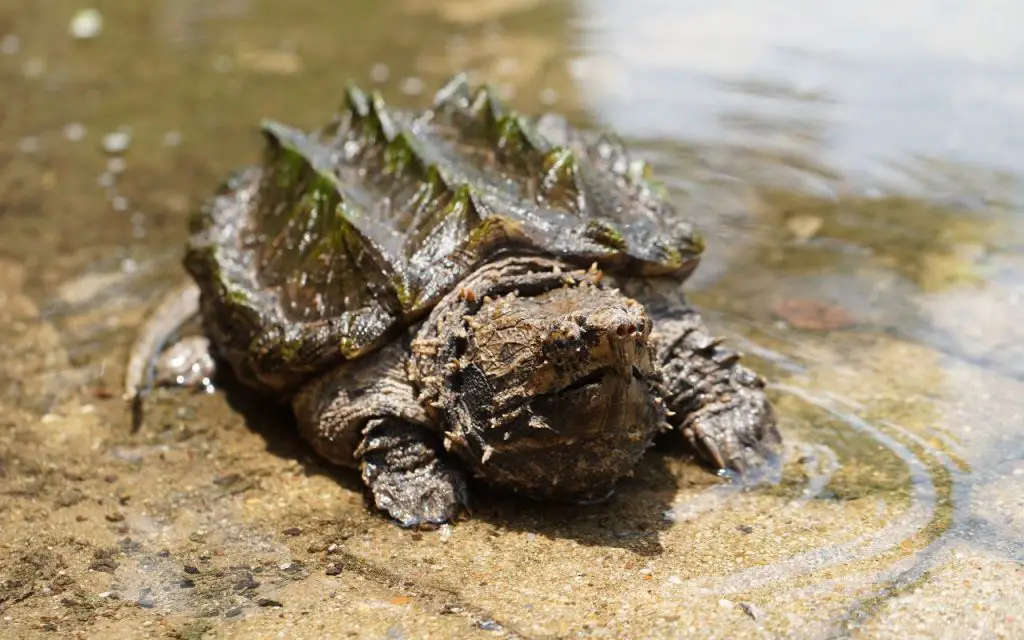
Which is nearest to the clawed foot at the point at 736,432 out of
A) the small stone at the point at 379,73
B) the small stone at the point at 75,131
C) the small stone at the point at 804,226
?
the small stone at the point at 804,226

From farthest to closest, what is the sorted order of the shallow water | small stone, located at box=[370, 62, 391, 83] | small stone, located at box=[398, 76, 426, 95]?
small stone, located at box=[370, 62, 391, 83], small stone, located at box=[398, 76, 426, 95], the shallow water

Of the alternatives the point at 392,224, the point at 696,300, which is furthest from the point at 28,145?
the point at 696,300

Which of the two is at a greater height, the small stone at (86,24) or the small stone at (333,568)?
the small stone at (86,24)

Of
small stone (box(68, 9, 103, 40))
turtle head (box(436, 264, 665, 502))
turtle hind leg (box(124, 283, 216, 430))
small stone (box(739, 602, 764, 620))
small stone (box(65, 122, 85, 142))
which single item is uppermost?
turtle head (box(436, 264, 665, 502))

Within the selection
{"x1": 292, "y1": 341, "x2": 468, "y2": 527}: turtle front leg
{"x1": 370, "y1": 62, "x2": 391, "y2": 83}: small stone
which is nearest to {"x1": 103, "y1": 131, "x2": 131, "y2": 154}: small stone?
{"x1": 370, "y1": 62, "x2": 391, "y2": 83}: small stone

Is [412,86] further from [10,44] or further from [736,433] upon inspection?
[736,433]

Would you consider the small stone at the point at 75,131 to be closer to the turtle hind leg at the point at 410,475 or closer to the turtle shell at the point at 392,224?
the turtle shell at the point at 392,224

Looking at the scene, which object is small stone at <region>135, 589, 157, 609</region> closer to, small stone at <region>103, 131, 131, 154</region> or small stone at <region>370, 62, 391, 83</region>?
small stone at <region>103, 131, 131, 154</region>
